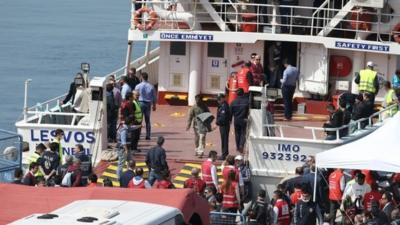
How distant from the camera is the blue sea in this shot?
164ft

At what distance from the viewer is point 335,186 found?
19.4 meters

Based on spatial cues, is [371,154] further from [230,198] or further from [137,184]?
[137,184]

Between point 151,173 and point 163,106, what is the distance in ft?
23.1

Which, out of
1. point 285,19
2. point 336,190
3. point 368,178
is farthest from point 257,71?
point 336,190

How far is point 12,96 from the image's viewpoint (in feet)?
157

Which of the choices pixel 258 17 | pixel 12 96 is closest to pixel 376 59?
pixel 258 17

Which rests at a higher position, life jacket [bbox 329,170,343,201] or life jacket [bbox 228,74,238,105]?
life jacket [bbox 228,74,238,105]

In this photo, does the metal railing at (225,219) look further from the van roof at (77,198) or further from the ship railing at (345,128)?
the ship railing at (345,128)

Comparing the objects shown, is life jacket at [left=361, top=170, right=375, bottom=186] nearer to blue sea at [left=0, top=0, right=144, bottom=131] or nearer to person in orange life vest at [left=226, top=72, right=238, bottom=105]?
person in orange life vest at [left=226, top=72, right=238, bottom=105]

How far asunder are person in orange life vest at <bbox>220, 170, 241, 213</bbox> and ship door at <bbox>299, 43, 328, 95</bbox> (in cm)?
735

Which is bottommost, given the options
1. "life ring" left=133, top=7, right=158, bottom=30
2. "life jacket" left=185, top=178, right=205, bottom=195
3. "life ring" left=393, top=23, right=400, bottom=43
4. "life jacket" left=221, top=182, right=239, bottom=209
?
"life jacket" left=221, top=182, right=239, bottom=209

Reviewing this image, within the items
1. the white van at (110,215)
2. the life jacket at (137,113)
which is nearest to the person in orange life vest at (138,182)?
the life jacket at (137,113)

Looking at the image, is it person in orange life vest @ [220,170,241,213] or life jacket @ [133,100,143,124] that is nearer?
person in orange life vest @ [220,170,241,213]

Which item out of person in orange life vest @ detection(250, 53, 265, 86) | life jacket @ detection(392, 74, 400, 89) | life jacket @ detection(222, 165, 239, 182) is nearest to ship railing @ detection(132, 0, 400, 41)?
life jacket @ detection(392, 74, 400, 89)
